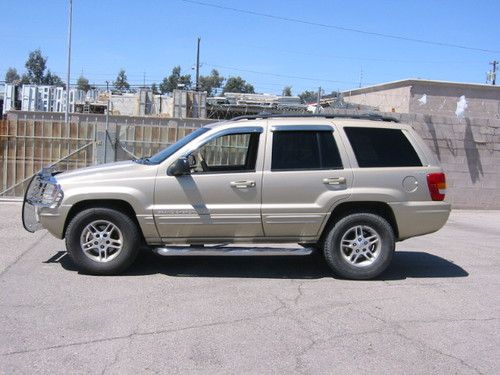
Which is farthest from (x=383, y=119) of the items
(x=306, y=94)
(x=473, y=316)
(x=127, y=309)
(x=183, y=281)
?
(x=306, y=94)

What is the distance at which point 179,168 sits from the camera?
267 inches

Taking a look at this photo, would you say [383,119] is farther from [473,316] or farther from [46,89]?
[46,89]

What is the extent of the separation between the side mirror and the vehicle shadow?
129 cm

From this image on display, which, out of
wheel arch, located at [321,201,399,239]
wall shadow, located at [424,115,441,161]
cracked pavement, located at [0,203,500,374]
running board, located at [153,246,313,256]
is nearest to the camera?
cracked pavement, located at [0,203,500,374]

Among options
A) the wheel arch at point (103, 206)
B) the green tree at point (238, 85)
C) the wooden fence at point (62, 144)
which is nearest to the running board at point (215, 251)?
the wheel arch at point (103, 206)

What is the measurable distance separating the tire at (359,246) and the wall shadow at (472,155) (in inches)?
377

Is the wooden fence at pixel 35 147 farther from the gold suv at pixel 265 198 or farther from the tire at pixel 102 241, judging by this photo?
the tire at pixel 102 241

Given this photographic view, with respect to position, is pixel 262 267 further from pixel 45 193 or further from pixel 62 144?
pixel 62 144

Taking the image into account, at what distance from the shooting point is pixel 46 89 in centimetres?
4272

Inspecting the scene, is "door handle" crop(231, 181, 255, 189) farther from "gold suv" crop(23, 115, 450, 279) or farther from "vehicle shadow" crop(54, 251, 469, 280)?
"vehicle shadow" crop(54, 251, 469, 280)

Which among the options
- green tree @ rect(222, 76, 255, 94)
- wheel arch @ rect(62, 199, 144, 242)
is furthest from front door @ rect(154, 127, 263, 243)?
green tree @ rect(222, 76, 255, 94)

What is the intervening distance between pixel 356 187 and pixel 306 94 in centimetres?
6599

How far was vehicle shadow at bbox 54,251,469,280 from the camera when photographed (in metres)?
7.33

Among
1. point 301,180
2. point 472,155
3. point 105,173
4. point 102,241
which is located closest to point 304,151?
point 301,180
